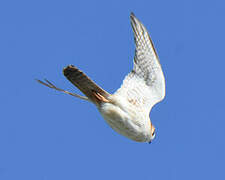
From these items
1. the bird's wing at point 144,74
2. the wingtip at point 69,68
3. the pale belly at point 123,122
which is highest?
the bird's wing at point 144,74

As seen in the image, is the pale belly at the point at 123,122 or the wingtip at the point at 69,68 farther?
the pale belly at the point at 123,122

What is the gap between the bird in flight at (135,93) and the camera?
8.32 metres

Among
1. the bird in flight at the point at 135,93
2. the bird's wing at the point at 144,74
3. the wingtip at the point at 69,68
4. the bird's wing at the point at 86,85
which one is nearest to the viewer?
the wingtip at the point at 69,68

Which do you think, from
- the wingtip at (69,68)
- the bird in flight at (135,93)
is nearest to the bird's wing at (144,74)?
the bird in flight at (135,93)

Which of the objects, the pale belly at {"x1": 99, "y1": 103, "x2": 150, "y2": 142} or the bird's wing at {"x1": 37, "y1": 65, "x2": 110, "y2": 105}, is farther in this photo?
the pale belly at {"x1": 99, "y1": 103, "x2": 150, "y2": 142}

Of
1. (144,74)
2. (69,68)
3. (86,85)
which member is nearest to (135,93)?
(144,74)

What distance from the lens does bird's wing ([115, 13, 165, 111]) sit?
29.4 ft

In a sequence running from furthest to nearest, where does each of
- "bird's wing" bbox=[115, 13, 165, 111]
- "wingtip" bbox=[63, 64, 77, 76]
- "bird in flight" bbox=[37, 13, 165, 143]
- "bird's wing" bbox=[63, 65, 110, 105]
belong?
"bird's wing" bbox=[115, 13, 165, 111]
"bird in flight" bbox=[37, 13, 165, 143]
"bird's wing" bbox=[63, 65, 110, 105]
"wingtip" bbox=[63, 64, 77, 76]

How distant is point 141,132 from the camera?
8.55m

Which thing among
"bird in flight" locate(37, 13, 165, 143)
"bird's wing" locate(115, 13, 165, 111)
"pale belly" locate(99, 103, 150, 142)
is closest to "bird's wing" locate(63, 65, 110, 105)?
"bird in flight" locate(37, 13, 165, 143)

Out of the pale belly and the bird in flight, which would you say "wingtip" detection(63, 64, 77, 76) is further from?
the pale belly

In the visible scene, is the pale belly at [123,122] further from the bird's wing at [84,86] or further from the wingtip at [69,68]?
the wingtip at [69,68]

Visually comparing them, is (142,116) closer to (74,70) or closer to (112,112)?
(112,112)

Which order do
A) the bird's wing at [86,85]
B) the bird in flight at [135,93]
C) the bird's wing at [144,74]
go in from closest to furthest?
the bird's wing at [86,85]
the bird in flight at [135,93]
the bird's wing at [144,74]
